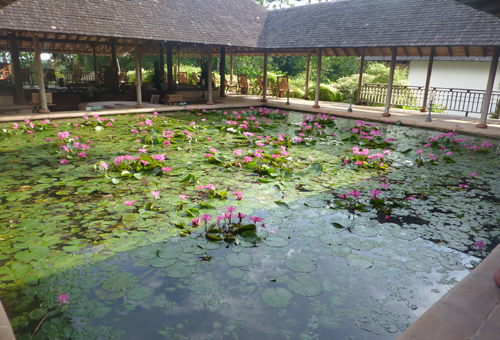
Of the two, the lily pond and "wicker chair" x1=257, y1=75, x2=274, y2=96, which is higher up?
"wicker chair" x1=257, y1=75, x2=274, y2=96

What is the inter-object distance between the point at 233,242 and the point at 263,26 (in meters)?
13.5

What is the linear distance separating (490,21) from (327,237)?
9048 millimetres

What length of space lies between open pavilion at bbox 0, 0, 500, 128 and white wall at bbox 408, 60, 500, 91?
4702 millimetres

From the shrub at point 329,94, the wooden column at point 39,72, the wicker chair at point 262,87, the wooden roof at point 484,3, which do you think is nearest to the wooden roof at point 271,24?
the wooden column at point 39,72

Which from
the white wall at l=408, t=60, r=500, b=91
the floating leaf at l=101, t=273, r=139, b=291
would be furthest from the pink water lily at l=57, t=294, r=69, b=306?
the white wall at l=408, t=60, r=500, b=91

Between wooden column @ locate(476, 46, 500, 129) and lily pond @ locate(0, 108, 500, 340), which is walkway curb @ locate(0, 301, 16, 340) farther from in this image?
wooden column @ locate(476, 46, 500, 129)

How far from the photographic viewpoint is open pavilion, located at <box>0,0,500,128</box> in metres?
8.93

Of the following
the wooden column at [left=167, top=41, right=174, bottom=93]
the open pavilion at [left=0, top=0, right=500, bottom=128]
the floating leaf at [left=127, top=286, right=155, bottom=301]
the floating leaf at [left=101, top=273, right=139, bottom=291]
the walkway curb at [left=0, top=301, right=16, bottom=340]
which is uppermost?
the open pavilion at [left=0, top=0, right=500, bottom=128]

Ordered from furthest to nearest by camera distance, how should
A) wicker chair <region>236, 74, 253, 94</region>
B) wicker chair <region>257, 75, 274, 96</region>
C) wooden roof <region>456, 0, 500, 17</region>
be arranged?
wicker chair <region>236, 74, 253, 94</region> < wicker chair <region>257, 75, 274, 96</region> < wooden roof <region>456, 0, 500, 17</region>

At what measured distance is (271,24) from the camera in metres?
14.7

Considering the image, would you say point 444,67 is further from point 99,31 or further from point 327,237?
point 327,237

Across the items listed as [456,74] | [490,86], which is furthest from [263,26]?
[456,74]

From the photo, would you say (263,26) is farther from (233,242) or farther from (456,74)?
(233,242)

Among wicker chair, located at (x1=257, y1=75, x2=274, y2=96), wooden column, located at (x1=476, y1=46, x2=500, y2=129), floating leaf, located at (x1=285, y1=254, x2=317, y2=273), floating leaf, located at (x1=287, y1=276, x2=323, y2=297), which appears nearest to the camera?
floating leaf, located at (x1=287, y1=276, x2=323, y2=297)
